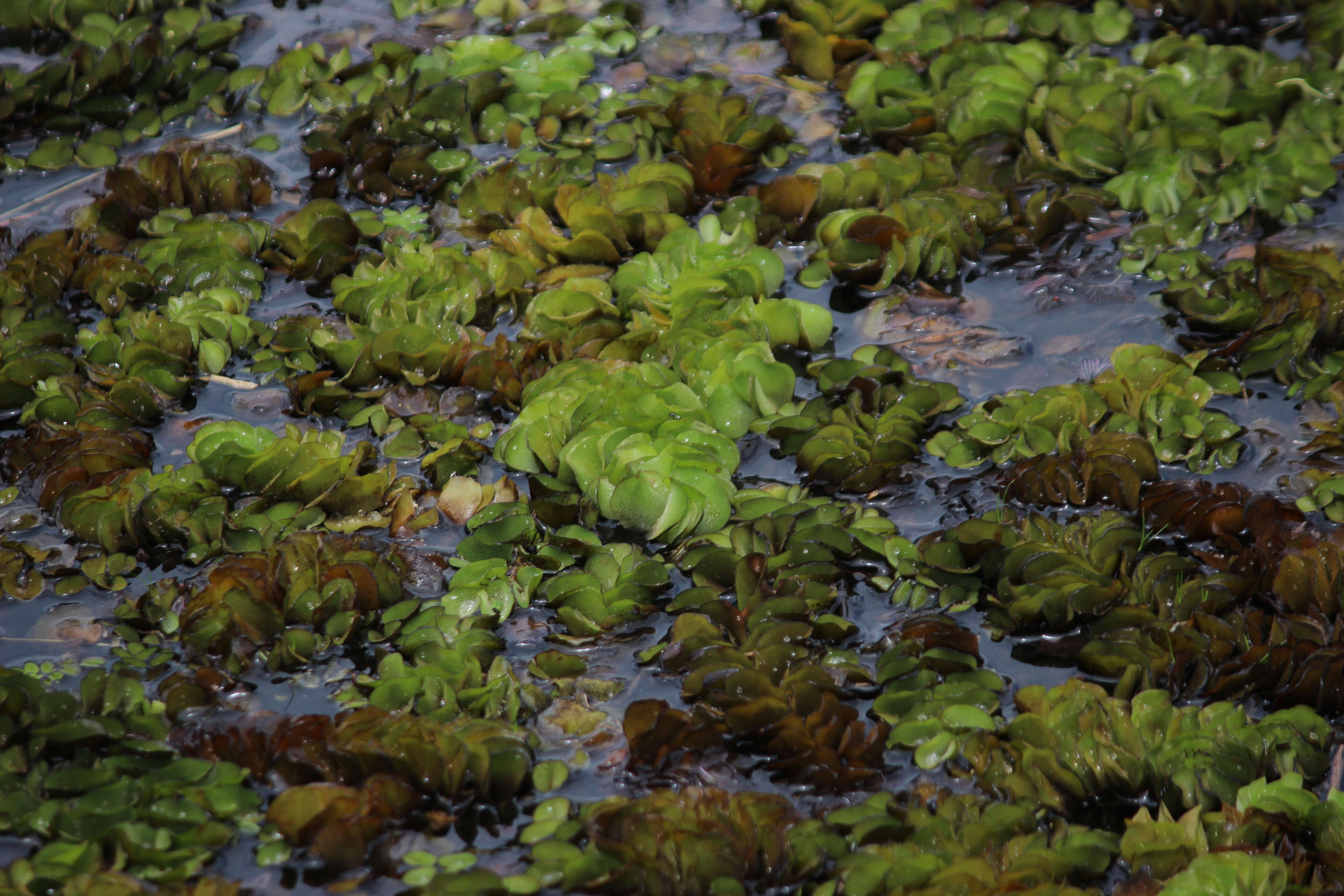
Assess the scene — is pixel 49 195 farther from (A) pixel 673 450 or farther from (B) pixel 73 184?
(A) pixel 673 450

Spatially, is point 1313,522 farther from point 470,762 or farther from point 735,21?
point 735,21

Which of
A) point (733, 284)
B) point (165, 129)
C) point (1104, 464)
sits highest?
point (165, 129)

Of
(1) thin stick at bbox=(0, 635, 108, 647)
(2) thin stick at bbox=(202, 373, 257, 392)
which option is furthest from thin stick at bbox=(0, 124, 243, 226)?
(1) thin stick at bbox=(0, 635, 108, 647)

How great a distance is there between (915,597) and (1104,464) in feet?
2.10

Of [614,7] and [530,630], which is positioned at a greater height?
[614,7]

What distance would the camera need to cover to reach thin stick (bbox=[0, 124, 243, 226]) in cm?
410

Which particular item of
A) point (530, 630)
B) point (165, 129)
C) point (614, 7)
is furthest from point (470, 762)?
point (614, 7)

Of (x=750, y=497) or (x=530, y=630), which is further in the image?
(x=750, y=497)

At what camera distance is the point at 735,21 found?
4961 mm

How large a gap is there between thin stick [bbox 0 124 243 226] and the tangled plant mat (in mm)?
26

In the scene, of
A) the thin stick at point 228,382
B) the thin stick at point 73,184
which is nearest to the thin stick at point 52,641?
the thin stick at point 228,382

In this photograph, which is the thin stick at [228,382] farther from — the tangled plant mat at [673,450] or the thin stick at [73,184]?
the thin stick at [73,184]

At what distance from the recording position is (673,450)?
3086mm

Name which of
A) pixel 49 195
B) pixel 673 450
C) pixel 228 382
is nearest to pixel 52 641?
pixel 228 382
